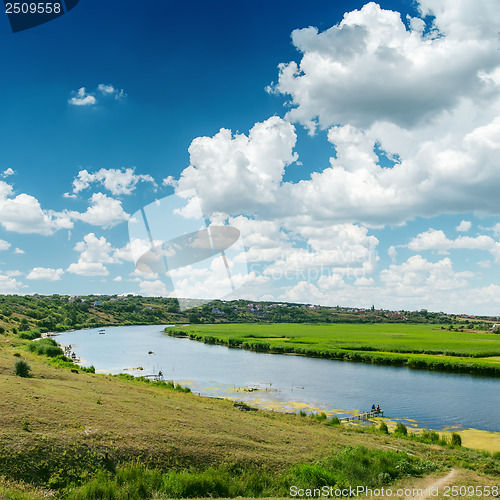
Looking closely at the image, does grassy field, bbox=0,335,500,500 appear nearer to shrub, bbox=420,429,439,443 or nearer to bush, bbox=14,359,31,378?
shrub, bbox=420,429,439,443

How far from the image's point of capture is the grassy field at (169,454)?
42.7 ft

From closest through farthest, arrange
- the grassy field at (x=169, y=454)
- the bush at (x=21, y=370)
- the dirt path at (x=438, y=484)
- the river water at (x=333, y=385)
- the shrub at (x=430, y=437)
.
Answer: the grassy field at (x=169, y=454) → the dirt path at (x=438, y=484) → the shrub at (x=430, y=437) → the bush at (x=21, y=370) → the river water at (x=333, y=385)

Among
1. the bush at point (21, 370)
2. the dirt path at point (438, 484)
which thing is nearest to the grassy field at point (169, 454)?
the dirt path at point (438, 484)

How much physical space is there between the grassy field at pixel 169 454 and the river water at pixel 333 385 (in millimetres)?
12752

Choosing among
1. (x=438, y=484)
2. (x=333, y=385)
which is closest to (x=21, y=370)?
(x=438, y=484)

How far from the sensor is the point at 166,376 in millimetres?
52812

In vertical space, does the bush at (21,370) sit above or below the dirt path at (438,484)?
above

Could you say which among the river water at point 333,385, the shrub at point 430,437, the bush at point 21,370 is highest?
the bush at point 21,370

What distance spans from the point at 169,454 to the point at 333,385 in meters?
35.3

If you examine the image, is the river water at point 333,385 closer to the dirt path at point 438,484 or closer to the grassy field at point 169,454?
the grassy field at point 169,454

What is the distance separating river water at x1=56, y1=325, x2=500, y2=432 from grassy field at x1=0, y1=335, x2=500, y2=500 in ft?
41.8

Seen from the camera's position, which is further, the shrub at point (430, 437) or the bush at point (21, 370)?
the bush at point (21, 370)

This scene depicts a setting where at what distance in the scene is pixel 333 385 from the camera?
47.8m

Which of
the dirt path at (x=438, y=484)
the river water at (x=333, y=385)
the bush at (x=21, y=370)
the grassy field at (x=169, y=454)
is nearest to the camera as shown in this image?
the grassy field at (x=169, y=454)
